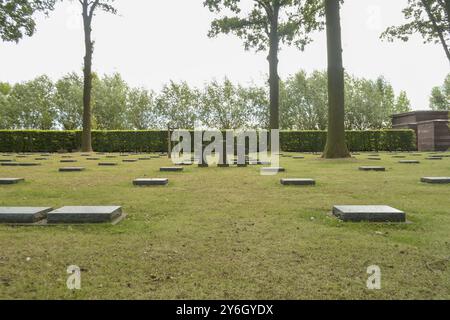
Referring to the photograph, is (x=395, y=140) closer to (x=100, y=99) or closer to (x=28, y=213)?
(x=28, y=213)

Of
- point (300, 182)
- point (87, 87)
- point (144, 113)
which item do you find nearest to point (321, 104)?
point (144, 113)

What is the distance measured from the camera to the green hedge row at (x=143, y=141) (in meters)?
28.4

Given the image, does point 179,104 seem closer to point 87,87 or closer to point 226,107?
point 226,107

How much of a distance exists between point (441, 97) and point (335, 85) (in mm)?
80728

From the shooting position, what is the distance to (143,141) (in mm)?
29938

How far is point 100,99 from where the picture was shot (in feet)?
208

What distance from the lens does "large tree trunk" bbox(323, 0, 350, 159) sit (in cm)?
1620

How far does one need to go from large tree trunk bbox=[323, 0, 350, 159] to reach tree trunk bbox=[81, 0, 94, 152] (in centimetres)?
1748

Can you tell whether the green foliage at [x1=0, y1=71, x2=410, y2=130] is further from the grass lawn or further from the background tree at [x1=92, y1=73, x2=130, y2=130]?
the grass lawn

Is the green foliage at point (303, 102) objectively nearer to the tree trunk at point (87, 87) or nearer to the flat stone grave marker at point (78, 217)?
the tree trunk at point (87, 87)

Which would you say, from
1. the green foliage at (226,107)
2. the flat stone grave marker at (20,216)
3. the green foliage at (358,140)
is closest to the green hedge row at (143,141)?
the green foliage at (358,140)
